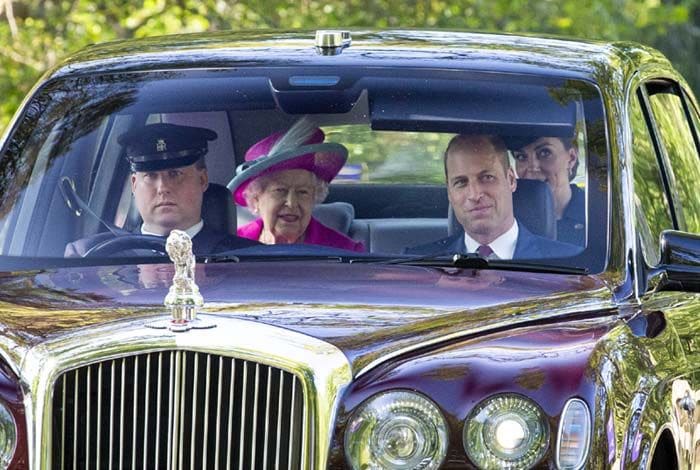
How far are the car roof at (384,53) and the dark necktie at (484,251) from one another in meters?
0.63

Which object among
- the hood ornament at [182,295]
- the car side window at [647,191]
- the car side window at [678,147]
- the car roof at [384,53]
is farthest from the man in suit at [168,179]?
the car side window at [678,147]

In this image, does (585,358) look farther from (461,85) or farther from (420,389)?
(461,85)

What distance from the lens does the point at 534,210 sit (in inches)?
213

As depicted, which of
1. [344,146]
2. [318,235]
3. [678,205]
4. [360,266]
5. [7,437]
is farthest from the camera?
[678,205]

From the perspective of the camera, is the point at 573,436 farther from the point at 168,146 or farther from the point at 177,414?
the point at 168,146

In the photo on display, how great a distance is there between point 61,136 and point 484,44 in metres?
1.34

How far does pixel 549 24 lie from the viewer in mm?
18234

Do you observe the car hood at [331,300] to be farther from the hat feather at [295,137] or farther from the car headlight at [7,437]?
the hat feather at [295,137]

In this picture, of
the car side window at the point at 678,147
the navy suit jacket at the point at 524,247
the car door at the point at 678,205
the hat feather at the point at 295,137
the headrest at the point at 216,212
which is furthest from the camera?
the car side window at the point at 678,147

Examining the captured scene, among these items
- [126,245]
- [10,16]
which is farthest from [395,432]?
[10,16]

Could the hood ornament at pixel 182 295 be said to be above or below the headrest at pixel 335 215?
below

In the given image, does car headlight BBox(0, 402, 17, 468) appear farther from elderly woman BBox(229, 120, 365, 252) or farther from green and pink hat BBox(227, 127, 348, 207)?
green and pink hat BBox(227, 127, 348, 207)

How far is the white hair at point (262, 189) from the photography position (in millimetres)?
5762

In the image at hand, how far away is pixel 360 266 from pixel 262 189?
0.84 m
